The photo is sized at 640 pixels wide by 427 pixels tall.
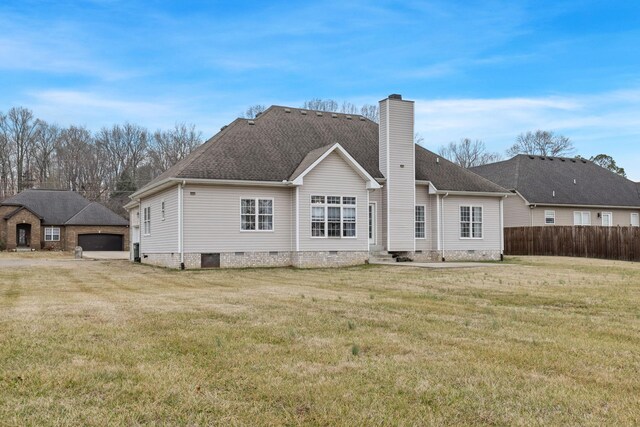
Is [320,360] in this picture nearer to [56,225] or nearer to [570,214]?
[570,214]

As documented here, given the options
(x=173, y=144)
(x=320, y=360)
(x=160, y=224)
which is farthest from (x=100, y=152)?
(x=320, y=360)

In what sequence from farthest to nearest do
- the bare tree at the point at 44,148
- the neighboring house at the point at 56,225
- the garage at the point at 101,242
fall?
the bare tree at the point at 44,148
the garage at the point at 101,242
the neighboring house at the point at 56,225

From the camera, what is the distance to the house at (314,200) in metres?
21.6

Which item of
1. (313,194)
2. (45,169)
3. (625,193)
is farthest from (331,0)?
(45,169)

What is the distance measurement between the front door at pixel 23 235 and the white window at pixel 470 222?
121 feet

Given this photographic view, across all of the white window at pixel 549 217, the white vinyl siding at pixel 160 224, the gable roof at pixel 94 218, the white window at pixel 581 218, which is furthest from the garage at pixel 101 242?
the white window at pixel 581 218

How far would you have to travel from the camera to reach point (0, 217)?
4762cm

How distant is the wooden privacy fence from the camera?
94.2ft

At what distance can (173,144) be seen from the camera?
60.5 meters

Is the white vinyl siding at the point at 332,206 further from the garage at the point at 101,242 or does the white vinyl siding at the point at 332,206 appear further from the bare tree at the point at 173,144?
the bare tree at the point at 173,144

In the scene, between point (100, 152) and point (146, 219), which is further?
point (100, 152)

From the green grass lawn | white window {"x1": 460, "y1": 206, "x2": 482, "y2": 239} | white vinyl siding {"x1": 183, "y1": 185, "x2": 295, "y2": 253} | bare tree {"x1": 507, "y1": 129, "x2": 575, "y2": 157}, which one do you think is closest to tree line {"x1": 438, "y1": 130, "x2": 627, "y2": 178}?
bare tree {"x1": 507, "y1": 129, "x2": 575, "y2": 157}

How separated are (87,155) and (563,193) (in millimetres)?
46987

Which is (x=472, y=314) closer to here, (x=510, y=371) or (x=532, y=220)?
(x=510, y=371)
